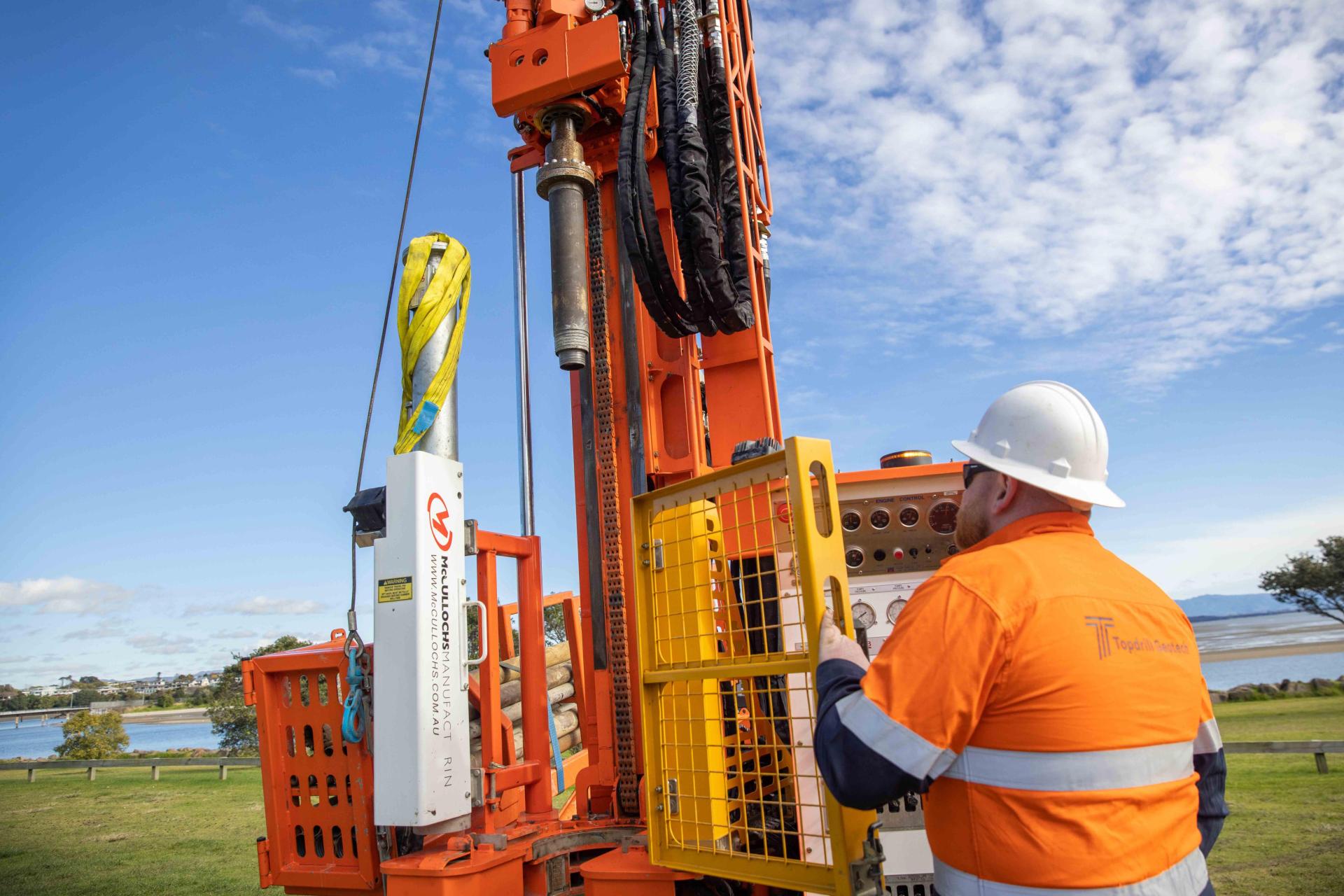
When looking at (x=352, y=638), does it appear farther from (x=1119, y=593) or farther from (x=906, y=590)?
(x=1119, y=593)

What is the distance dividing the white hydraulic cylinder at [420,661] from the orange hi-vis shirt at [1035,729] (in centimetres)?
215

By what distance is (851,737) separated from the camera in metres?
1.67

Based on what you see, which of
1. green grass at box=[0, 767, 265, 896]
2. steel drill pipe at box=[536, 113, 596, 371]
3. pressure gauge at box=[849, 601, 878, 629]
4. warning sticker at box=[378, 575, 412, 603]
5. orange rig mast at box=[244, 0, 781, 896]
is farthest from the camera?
green grass at box=[0, 767, 265, 896]

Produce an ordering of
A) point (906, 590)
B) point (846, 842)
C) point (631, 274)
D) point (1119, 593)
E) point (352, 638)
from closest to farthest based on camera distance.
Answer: point (1119, 593)
point (846, 842)
point (352, 638)
point (906, 590)
point (631, 274)

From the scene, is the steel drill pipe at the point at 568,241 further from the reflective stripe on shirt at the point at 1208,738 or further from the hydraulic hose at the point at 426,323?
the reflective stripe on shirt at the point at 1208,738

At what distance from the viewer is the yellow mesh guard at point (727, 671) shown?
7.30 ft

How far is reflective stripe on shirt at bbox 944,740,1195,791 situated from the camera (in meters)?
1.59

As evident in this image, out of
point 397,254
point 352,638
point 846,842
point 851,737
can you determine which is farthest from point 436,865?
point 397,254

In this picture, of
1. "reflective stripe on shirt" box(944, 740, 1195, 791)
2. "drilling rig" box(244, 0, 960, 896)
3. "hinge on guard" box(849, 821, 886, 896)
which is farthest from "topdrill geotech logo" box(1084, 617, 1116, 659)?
"drilling rig" box(244, 0, 960, 896)

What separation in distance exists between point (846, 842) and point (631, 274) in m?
3.05

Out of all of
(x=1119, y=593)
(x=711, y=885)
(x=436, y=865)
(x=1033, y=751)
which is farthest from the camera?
(x=436, y=865)

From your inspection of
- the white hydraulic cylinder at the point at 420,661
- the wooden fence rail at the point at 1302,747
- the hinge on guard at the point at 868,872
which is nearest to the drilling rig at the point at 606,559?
the white hydraulic cylinder at the point at 420,661

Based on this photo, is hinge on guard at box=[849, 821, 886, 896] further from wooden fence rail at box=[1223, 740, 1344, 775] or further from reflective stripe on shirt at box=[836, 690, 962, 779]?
wooden fence rail at box=[1223, 740, 1344, 775]

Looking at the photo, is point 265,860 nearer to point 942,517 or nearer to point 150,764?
point 942,517
